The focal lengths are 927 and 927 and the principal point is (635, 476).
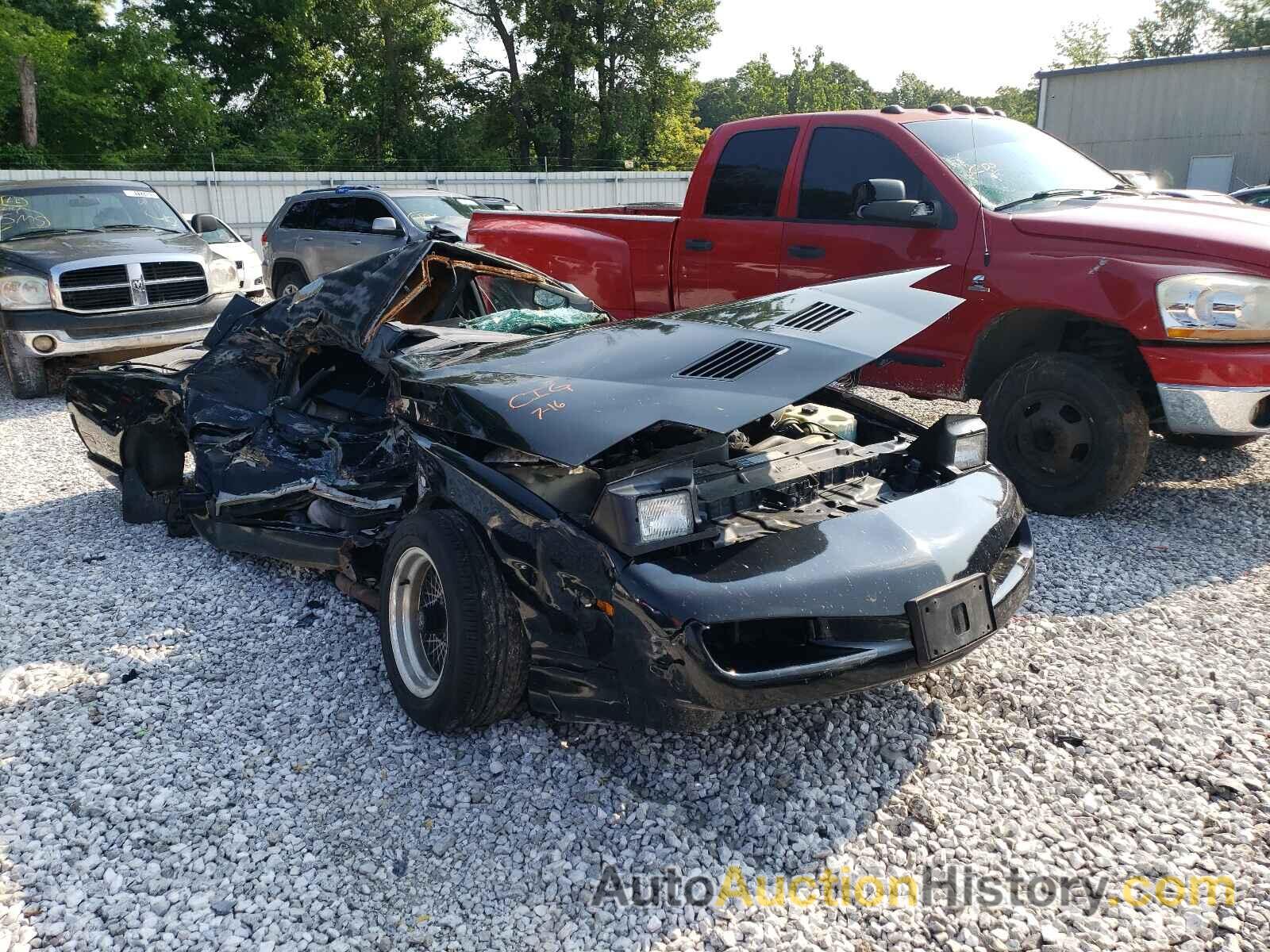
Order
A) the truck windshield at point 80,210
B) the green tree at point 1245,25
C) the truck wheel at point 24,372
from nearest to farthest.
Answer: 1. the truck wheel at point 24,372
2. the truck windshield at point 80,210
3. the green tree at point 1245,25

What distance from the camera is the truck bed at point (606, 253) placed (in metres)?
6.38

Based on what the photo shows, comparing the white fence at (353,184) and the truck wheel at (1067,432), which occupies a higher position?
the white fence at (353,184)

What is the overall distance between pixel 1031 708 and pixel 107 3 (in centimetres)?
3586

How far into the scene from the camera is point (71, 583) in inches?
172

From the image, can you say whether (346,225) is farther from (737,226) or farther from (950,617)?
(950,617)

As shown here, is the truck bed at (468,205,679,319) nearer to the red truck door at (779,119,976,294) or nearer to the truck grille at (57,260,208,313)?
the red truck door at (779,119,976,294)

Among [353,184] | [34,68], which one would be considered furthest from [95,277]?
[34,68]

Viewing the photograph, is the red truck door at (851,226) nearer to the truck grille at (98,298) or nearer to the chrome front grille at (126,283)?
the chrome front grille at (126,283)

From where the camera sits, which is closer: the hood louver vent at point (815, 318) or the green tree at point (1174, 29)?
the hood louver vent at point (815, 318)

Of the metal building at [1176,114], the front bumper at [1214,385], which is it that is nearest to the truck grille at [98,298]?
the front bumper at [1214,385]

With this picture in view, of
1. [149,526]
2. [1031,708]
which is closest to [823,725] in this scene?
[1031,708]

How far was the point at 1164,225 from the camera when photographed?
460 centimetres

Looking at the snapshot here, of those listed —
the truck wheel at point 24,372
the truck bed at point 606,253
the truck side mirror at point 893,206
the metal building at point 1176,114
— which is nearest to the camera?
the truck side mirror at point 893,206

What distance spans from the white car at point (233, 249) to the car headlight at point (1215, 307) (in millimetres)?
8312
